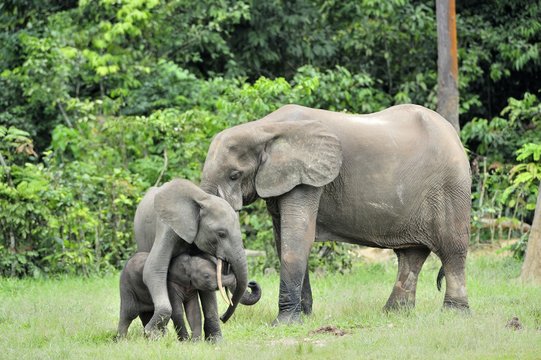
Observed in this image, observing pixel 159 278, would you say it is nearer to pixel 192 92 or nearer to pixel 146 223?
pixel 146 223

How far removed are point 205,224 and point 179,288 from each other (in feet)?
1.95

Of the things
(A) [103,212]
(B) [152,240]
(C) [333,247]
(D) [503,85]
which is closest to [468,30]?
(D) [503,85]

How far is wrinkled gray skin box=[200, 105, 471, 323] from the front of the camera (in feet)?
36.0

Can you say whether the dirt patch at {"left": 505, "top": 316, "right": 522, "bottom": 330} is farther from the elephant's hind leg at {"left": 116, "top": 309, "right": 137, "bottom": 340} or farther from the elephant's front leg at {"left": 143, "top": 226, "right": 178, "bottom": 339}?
the elephant's hind leg at {"left": 116, "top": 309, "right": 137, "bottom": 340}

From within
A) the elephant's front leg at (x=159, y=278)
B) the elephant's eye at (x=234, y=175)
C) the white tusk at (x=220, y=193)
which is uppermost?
the elephant's eye at (x=234, y=175)

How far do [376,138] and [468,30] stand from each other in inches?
384

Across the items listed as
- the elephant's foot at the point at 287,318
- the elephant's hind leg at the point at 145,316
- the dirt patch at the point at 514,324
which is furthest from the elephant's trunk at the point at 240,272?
the dirt patch at the point at 514,324

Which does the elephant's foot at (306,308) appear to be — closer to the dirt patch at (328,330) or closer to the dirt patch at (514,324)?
the dirt patch at (328,330)

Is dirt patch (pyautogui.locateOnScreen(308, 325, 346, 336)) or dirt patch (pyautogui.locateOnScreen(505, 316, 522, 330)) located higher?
dirt patch (pyautogui.locateOnScreen(505, 316, 522, 330))

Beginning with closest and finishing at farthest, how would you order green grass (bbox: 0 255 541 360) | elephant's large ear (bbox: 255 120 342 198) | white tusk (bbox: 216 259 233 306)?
green grass (bbox: 0 255 541 360)
white tusk (bbox: 216 259 233 306)
elephant's large ear (bbox: 255 120 342 198)

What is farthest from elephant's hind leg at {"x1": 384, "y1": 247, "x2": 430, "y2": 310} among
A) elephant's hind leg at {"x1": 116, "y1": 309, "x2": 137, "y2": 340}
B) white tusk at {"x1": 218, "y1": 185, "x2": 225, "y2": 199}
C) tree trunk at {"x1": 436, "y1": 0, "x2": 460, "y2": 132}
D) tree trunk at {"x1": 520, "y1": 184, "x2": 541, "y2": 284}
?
tree trunk at {"x1": 436, "y1": 0, "x2": 460, "y2": 132}

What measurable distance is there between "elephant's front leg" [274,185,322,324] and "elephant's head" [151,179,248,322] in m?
1.26

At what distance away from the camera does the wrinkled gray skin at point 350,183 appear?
36.0 ft

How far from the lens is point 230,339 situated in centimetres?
1012
